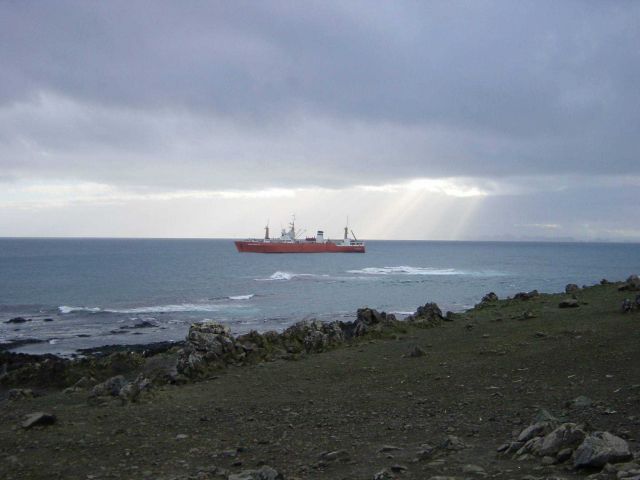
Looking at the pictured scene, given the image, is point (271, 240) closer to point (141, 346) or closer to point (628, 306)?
point (141, 346)

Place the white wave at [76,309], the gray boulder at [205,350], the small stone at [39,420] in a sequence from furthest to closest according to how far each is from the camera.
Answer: the white wave at [76,309]
the gray boulder at [205,350]
the small stone at [39,420]

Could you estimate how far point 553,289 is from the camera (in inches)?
2062

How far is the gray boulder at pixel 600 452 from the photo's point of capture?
215 inches

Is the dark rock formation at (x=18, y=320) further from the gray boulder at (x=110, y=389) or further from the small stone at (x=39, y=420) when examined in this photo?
the small stone at (x=39, y=420)

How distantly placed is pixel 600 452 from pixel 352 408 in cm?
450

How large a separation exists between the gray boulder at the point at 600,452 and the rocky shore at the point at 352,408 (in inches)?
0.6

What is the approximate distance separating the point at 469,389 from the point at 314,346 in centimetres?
623

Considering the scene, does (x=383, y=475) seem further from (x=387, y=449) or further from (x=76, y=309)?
(x=76, y=309)

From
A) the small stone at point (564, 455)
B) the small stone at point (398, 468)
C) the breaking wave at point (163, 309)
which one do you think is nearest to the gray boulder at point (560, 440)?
the small stone at point (564, 455)

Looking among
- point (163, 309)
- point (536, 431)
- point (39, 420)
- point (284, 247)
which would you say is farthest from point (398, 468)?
point (284, 247)

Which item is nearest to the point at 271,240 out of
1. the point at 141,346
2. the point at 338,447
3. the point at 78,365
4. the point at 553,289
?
the point at 553,289

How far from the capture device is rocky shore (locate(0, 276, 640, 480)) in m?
6.44

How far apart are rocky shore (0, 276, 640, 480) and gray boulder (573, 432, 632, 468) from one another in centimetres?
2

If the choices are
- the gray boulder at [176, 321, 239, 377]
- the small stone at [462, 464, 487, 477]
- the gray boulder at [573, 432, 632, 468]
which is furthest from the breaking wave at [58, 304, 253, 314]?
the gray boulder at [573, 432, 632, 468]
